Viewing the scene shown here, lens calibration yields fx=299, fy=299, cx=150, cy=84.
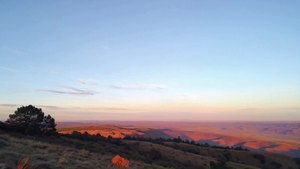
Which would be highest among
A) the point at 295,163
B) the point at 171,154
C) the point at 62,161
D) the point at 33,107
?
the point at 33,107

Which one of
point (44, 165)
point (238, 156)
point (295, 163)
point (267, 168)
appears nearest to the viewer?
point (44, 165)

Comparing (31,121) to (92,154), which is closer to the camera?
(92,154)

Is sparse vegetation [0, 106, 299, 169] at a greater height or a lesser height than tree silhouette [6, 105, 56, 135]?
lesser

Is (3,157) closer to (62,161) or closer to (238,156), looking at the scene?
(62,161)

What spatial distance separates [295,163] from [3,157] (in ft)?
375

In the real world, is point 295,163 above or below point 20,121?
below

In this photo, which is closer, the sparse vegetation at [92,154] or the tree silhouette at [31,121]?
the sparse vegetation at [92,154]

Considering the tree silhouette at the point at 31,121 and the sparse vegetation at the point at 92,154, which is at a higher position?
the tree silhouette at the point at 31,121

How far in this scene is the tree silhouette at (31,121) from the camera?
52.0 meters

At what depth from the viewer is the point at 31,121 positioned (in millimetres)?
54312

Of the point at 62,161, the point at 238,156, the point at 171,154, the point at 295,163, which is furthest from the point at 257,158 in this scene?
the point at 62,161

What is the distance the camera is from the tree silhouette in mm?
52000

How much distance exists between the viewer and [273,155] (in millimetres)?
115312

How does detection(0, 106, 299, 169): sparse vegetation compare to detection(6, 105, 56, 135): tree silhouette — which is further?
detection(6, 105, 56, 135): tree silhouette
